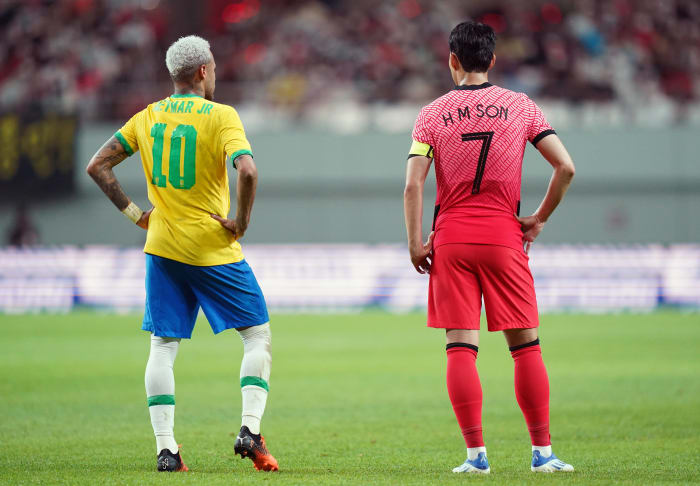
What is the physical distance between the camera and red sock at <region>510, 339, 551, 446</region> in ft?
16.0

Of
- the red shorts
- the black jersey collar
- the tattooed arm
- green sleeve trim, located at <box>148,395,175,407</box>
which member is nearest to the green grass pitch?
green sleeve trim, located at <box>148,395,175,407</box>

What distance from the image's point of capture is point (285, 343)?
43.7 feet

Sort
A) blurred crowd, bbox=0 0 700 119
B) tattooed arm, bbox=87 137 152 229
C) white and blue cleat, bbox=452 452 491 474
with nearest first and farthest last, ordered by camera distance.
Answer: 1. white and blue cleat, bbox=452 452 491 474
2. tattooed arm, bbox=87 137 152 229
3. blurred crowd, bbox=0 0 700 119

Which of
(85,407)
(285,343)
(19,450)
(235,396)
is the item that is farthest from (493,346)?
(19,450)

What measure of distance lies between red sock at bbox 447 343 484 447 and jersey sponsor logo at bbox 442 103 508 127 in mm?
1053

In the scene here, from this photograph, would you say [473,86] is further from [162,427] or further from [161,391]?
[162,427]

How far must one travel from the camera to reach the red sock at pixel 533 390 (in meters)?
4.88

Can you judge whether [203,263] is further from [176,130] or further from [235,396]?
[235,396]

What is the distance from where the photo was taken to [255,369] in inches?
200

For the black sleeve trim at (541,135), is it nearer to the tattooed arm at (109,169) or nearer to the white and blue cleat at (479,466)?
the white and blue cleat at (479,466)

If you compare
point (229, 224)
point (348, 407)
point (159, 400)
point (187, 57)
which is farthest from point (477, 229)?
point (348, 407)

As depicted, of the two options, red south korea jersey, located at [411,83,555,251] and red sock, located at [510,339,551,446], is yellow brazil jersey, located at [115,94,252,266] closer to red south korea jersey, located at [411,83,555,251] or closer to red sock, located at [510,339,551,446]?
red south korea jersey, located at [411,83,555,251]

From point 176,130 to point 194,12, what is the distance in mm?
21018

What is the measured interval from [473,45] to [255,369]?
6.13ft
